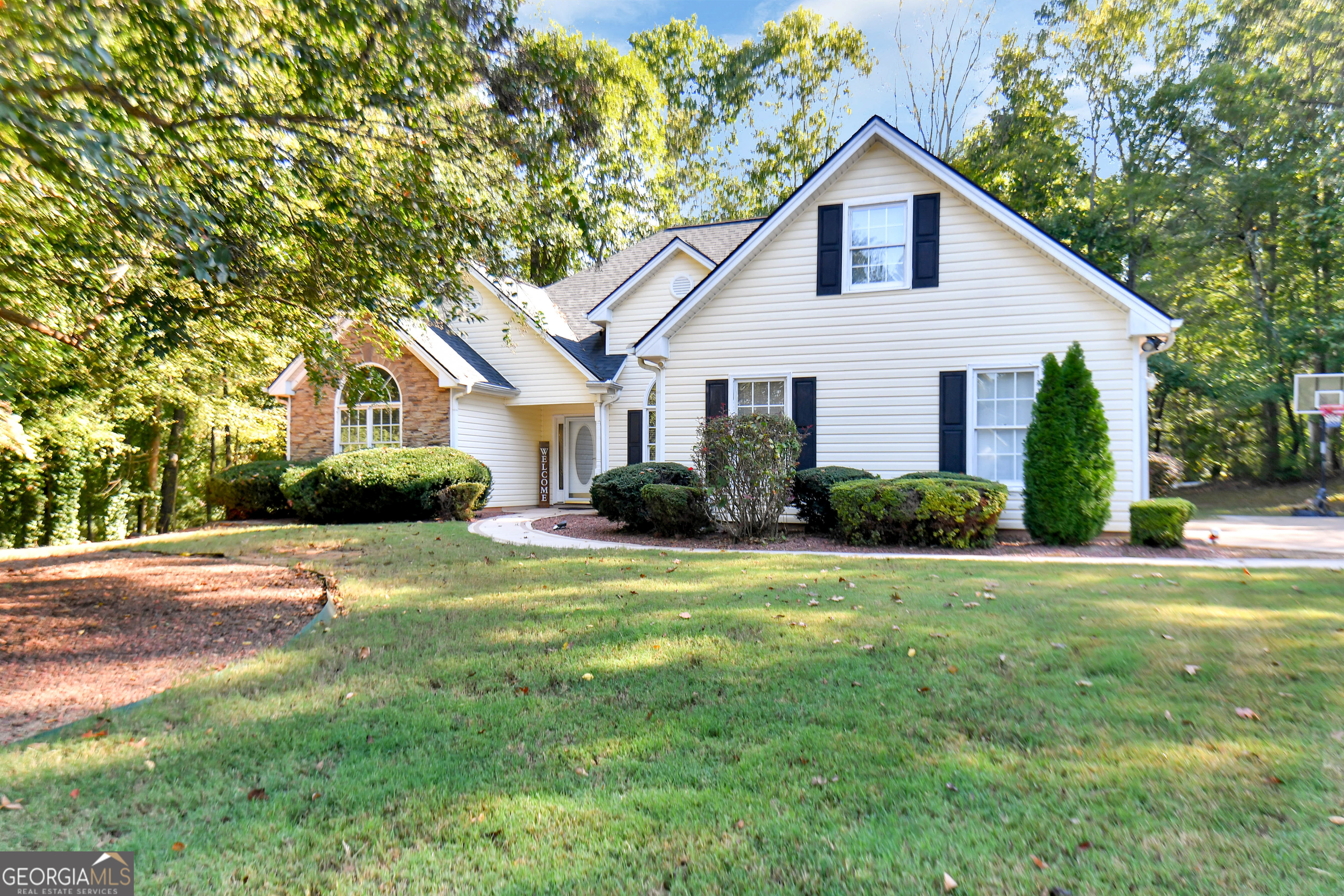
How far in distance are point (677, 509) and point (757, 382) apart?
3310 millimetres

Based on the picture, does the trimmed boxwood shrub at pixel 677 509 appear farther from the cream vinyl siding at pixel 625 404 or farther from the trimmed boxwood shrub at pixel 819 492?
the cream vinyl siding at pixel 625 404

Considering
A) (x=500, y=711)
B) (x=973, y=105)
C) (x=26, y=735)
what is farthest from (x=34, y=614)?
(x=973, y=105)

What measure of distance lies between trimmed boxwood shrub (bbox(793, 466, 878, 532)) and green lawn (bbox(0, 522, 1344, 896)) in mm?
5645

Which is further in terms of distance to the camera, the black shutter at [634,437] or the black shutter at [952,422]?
the black shutter at [634,437]

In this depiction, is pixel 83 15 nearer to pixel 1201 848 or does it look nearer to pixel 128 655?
pixel 128 655

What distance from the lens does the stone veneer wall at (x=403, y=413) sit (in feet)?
54.3

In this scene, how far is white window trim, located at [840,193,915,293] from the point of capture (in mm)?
12125

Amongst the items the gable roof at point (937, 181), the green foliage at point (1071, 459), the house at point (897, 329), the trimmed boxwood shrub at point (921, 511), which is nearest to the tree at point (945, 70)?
the gable roof at point (937, 181)

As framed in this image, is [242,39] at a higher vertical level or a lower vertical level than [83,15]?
higher

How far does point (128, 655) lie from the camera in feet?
16.3

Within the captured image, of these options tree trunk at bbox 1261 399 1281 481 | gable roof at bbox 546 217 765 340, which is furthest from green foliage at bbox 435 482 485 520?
tree trunk at bbox 1261 399 1281 481

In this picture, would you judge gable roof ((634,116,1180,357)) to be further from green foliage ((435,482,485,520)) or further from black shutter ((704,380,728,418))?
green foliage ((435,482,485,520))

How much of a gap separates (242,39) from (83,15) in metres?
2.40

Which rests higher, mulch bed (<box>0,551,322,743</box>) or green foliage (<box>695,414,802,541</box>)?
green foliage (<box>695,414,802,541</box>)
